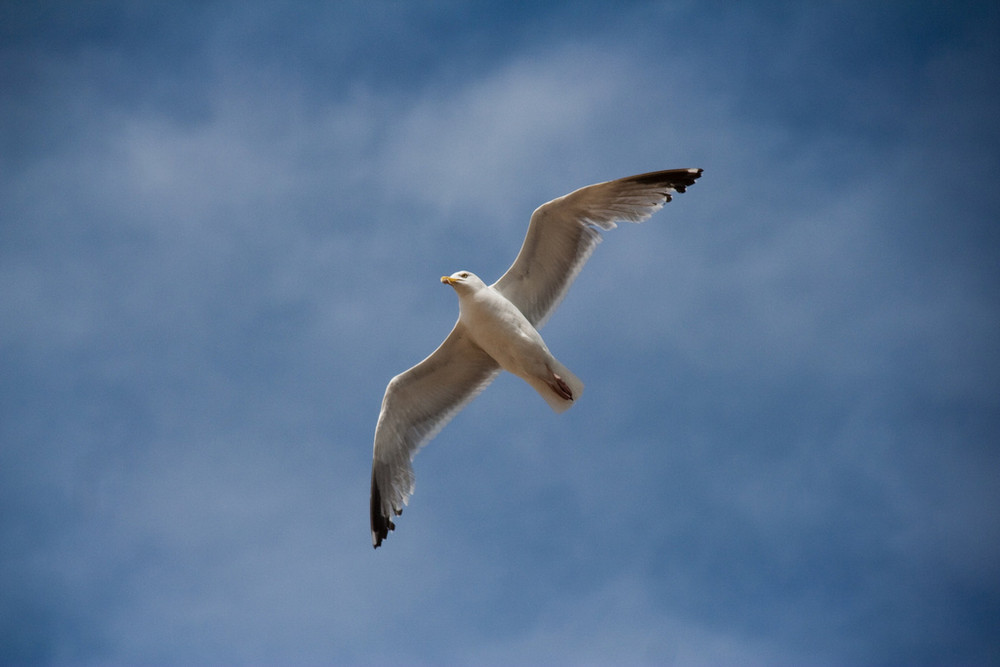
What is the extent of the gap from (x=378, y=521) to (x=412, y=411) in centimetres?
125

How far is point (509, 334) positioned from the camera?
9.45 metres

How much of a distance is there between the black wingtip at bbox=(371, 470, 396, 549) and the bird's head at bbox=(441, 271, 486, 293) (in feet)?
7.44

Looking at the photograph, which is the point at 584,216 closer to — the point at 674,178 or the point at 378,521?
the point at 674,178

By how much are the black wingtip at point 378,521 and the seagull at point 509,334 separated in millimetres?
11

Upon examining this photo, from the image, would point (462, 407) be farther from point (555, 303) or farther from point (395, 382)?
point (555, 303)

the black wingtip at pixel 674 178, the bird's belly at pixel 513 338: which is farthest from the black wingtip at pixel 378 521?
the black wingtip at pixel 674 178

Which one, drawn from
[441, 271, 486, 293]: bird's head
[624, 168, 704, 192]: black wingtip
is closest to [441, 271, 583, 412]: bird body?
[441, 271, 486, 293]: bird's head

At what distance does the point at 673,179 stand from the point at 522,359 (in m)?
2.42

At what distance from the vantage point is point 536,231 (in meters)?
9.84

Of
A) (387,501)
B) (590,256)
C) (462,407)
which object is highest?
(590,256)

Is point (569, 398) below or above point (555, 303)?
below

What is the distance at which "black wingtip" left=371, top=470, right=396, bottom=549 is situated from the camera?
34.0ft

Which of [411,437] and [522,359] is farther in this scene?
[411,437]

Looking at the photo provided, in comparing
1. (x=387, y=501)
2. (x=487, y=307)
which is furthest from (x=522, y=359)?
(x=387, y=501)
